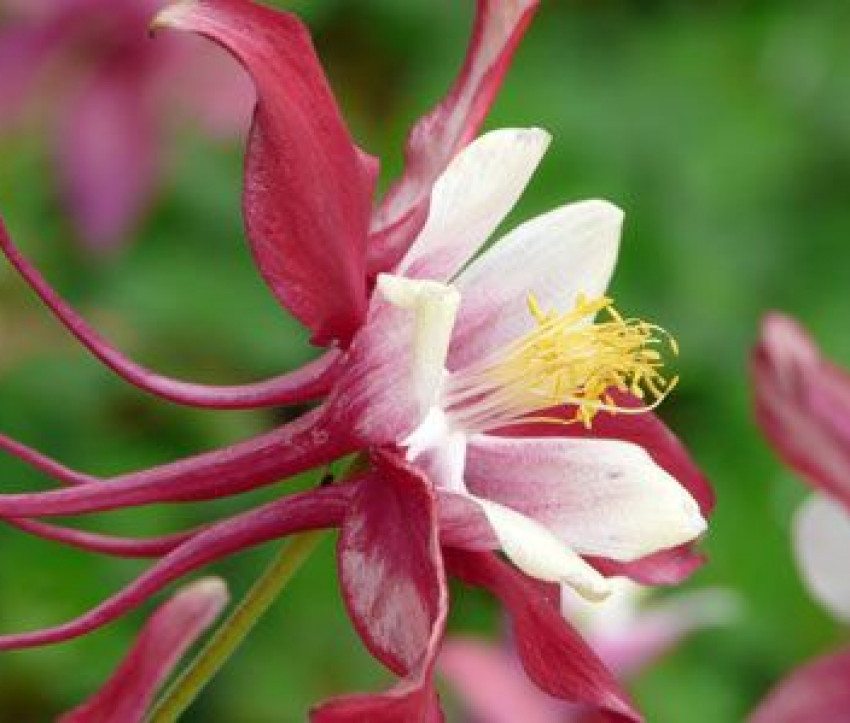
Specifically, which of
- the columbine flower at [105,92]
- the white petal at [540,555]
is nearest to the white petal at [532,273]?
the white petal at [540,555]

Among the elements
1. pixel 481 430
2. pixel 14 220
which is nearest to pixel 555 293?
pixel 481 430

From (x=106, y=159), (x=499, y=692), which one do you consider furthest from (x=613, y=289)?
(x=499, y=692)

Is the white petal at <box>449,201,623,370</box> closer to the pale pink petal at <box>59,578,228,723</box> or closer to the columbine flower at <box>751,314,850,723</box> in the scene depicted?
the pale pink petal at <box>59,578,228,723</box>

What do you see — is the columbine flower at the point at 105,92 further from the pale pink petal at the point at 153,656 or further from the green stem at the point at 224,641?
the green stem at the point at 224,641

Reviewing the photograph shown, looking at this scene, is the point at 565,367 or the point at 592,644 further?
the point at 592,644

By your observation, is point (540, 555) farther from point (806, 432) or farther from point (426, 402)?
point (806, 432)

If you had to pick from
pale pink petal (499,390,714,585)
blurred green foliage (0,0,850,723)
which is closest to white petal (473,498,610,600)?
pale pink petal (499,390,714,585)
